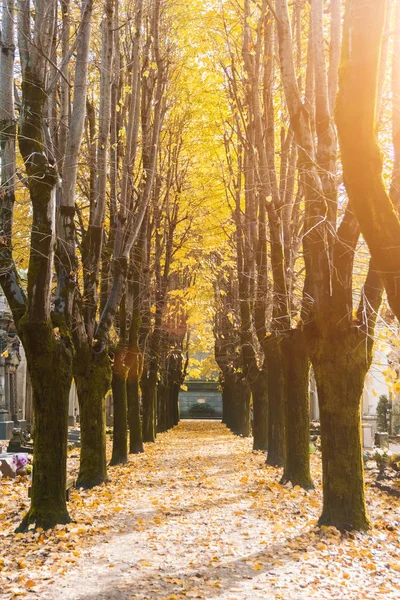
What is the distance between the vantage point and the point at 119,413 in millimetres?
15414

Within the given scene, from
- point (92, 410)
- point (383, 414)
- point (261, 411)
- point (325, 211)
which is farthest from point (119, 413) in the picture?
point (383, 414)

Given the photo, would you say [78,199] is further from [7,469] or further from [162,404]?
[162,404]

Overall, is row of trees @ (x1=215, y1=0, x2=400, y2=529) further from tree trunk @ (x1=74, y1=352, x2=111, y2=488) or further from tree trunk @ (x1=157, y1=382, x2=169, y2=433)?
tree trunk @ (x1=157, y1=382, x2=169, y2=433)

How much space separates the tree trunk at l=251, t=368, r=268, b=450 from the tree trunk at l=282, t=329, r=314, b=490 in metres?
7.42

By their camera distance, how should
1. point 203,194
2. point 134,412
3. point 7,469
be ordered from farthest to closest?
1. point 203,194
2. point 134,412
3. point 7,469

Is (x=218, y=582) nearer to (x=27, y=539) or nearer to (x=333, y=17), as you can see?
(x=27, y=539)

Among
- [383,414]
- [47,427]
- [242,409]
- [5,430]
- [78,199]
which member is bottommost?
[383,414]

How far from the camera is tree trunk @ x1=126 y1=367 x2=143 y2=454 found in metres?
18.4

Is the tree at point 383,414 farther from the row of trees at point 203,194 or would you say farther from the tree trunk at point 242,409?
the row of trees at point 203,194

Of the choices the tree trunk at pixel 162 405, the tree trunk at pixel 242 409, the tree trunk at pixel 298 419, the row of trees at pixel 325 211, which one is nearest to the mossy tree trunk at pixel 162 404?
the tree trunk at pixel 162 405

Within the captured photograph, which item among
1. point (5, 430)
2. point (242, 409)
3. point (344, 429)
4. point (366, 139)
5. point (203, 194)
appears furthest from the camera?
point (242, 409)

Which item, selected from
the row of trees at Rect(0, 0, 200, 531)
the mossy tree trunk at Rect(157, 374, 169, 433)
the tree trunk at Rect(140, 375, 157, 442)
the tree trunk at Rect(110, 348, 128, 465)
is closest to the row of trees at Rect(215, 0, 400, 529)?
the row of trees at Rect(0, 0, 200, 531)

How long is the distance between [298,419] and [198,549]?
15.1ft

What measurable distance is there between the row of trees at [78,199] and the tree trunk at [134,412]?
0.13 feet
